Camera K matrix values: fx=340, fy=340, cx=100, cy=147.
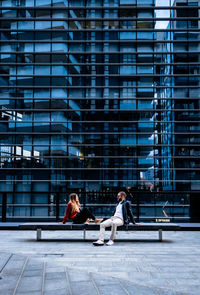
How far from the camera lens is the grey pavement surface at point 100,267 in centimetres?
415

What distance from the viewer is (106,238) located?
8648 millimetres

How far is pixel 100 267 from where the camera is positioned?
17.5 feet

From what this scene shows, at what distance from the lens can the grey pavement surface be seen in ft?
13.6

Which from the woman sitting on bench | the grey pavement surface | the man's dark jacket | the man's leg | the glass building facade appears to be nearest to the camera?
the grey pavement surface

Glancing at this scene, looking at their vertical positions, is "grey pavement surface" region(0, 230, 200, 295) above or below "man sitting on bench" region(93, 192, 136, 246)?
Answer: below

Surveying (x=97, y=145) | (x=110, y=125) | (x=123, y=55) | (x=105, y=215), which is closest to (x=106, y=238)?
(x=105, y=215)

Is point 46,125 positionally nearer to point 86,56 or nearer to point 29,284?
point 86,56

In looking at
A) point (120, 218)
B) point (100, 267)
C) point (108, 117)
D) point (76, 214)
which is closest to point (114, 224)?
point (120, 218)

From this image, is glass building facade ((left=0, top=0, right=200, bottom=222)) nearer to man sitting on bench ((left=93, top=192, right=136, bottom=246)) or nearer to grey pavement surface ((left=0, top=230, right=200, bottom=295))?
man sitting on bench ((left=93, top=192, right=136, bottom=246))

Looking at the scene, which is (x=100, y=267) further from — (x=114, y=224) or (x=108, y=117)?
(x=108, y=117)

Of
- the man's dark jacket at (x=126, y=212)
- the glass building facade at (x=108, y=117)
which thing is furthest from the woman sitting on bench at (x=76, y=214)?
the glass building facade at (x=108, y=117)

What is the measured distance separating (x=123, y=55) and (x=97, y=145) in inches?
242

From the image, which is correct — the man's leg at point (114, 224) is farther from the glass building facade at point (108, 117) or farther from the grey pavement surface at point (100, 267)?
the glass building facade at point (108, 117)

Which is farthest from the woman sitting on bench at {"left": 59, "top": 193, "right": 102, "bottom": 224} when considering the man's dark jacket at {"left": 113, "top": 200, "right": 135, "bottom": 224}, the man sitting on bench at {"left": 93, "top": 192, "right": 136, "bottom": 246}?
the man's dark jacket at {"left": 113, "top": 200, "right": 135, "bottom": 224}
